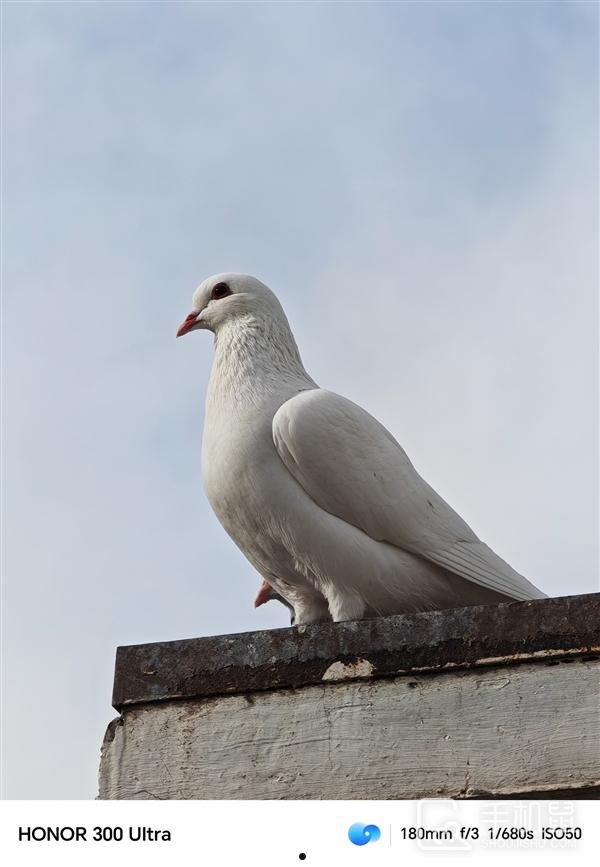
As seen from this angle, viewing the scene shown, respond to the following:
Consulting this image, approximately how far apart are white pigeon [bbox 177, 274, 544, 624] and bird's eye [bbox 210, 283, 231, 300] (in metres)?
0.91

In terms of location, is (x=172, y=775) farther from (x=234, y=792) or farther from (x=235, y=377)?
(x=235, y=377)

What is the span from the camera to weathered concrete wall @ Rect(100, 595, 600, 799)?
5.58 m

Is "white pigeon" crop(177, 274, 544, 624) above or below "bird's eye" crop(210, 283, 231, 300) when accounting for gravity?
below

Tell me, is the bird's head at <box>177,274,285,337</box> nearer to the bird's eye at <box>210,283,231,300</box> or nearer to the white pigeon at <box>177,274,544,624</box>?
the bird's eye at <box>210,283,231,300</box>

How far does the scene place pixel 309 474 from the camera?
6.83 metres

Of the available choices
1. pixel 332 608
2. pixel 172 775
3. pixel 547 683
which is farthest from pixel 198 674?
pixel 547 683

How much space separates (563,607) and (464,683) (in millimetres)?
484
